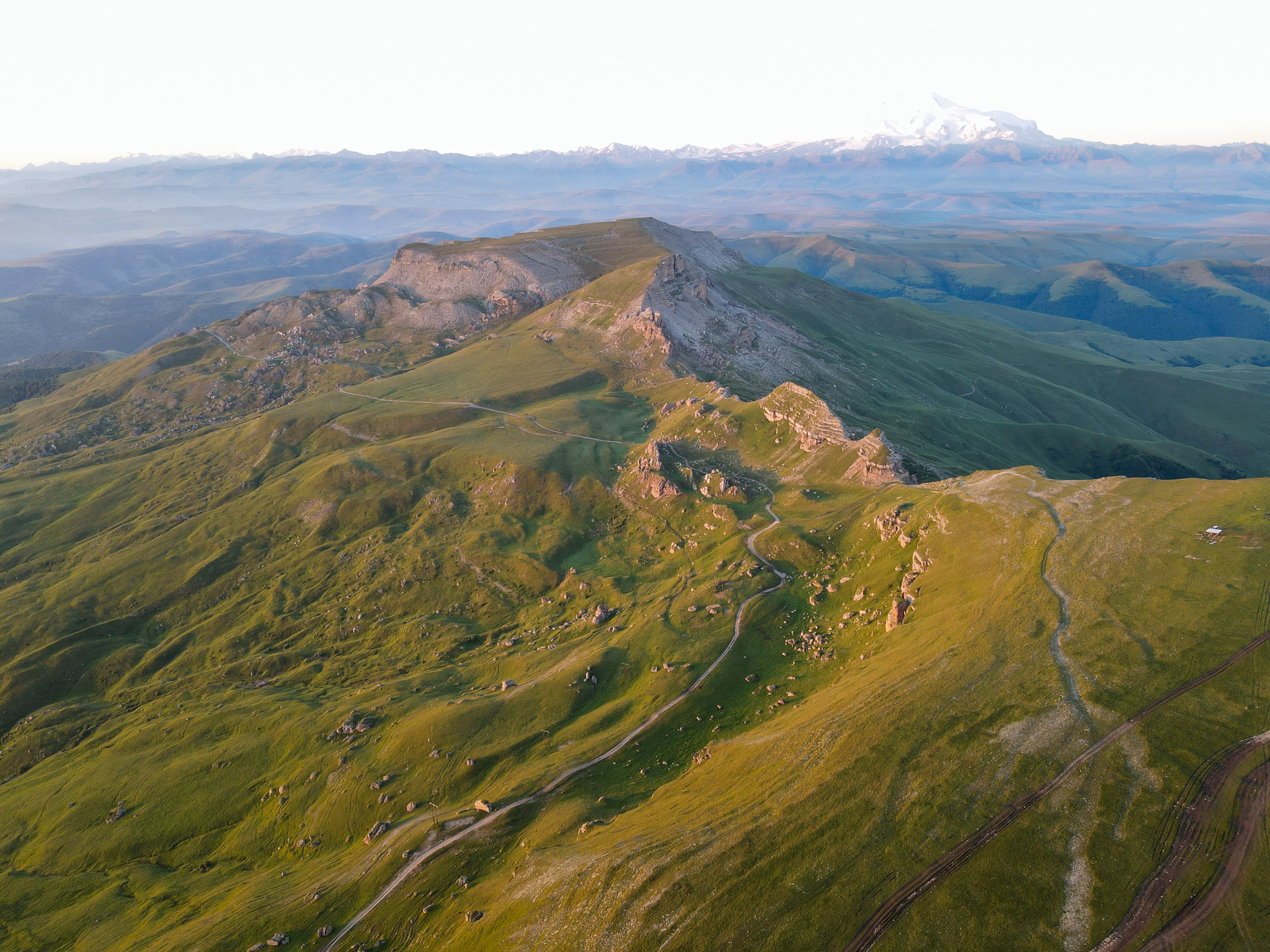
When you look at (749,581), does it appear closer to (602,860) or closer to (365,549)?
(602,860)

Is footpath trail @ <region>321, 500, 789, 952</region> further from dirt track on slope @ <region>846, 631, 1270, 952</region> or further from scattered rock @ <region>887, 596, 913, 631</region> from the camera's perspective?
dirt track on slope @ <region>846, 631, 1270, 952</region>

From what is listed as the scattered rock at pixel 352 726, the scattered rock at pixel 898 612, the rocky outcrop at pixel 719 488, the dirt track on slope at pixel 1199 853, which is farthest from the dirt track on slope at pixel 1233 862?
the scattered rock at pixel 352 726

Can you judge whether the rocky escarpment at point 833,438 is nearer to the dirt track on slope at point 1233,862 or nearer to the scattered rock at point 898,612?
the scattered rock at point 898,612

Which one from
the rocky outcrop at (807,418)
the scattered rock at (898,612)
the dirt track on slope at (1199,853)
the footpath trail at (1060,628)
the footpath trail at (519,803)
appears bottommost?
the footpath trail at (519,803)

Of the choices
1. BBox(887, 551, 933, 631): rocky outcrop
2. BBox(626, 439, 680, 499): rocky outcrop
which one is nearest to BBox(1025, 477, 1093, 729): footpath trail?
BBox(887, 551, 933, 631): rocky outcrop

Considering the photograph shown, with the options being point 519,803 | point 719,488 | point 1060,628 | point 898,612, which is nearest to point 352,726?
point 519,803

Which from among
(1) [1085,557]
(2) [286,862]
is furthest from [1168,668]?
(2) [286,862]
